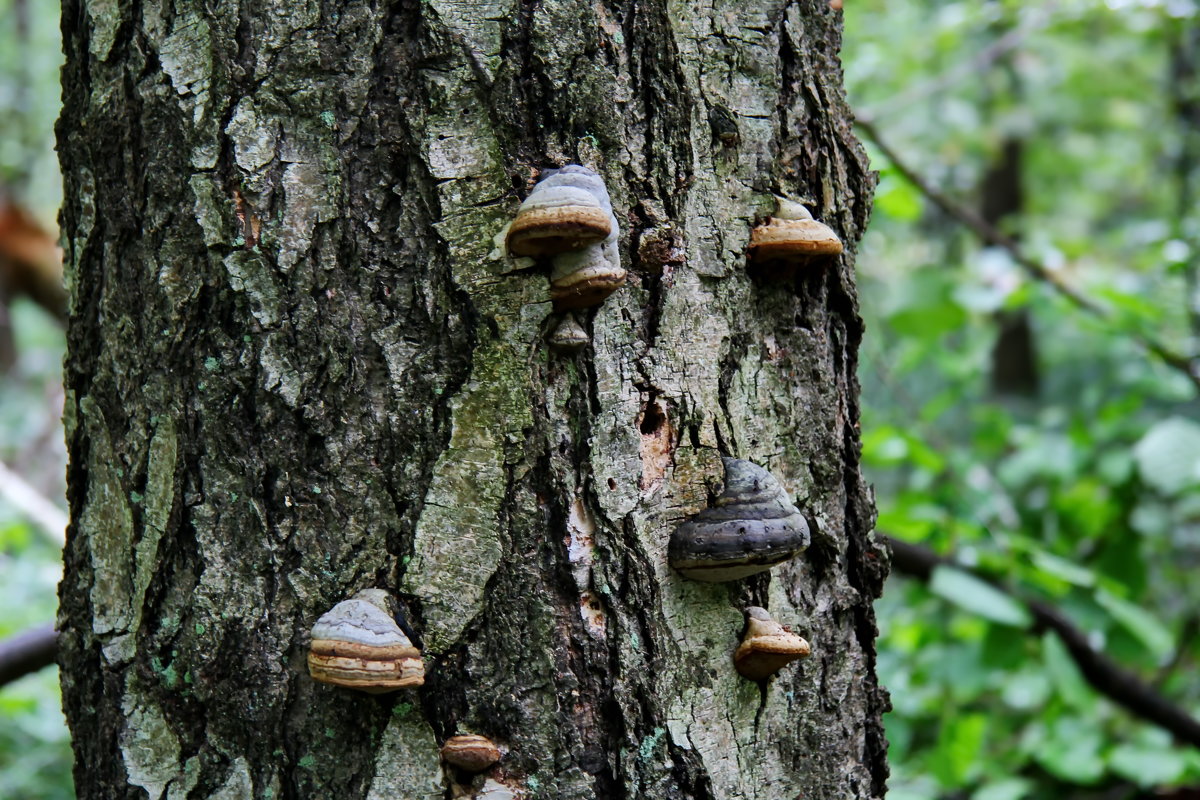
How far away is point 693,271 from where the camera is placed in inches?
53.1

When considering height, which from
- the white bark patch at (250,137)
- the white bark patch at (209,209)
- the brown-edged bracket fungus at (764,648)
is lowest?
the brown-edged bracket fungus at (764,648)

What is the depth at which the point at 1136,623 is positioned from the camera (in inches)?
123

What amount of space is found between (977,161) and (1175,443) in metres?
8.70

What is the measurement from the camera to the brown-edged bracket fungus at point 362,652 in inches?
45.2

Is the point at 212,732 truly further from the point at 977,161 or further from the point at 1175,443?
the point at 977,161

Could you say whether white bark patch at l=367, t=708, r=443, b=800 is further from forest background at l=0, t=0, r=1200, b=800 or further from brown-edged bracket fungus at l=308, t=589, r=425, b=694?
forest background at l=0, t=0, r=1200, b=800

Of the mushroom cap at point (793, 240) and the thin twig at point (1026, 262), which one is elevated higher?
the thin twig at point (1026, 262)

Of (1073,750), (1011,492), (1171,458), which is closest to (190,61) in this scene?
(1171,458)

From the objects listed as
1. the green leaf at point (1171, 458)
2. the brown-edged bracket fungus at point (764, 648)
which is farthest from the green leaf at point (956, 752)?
the brown-edged bracket fungus at point (764, 648)

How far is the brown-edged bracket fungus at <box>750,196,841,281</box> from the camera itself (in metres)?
1.35

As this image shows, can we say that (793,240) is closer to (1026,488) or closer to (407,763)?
(407,763)

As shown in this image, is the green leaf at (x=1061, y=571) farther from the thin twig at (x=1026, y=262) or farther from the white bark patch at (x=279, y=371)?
the white bark patch at (x=279, y=371)

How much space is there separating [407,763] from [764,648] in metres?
0.50

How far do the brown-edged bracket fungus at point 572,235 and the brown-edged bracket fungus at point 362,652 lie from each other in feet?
1.56
